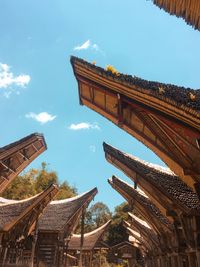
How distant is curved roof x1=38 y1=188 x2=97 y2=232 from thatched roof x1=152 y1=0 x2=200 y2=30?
1772cm

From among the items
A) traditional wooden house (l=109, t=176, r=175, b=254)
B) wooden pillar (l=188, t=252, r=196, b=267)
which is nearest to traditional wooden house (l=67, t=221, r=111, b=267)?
traditional wooden house (l=109, t=176, r=175, b=254)

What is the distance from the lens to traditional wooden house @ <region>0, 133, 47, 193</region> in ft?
29.1

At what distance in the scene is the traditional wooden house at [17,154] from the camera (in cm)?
886

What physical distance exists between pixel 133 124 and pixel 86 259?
30154 mm

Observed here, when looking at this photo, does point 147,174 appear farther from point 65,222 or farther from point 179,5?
point 65,222

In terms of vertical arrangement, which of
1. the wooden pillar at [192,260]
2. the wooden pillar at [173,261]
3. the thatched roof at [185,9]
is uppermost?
the thatched roof at [185,9]

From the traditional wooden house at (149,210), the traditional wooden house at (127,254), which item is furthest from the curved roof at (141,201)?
the traditional wooden house at (127,254)

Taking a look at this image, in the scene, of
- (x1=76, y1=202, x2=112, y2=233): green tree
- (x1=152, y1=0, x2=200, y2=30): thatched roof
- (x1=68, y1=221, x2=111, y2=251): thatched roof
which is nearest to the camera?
(x1=152, y1=0, x2=200, y2=30): thatched roof

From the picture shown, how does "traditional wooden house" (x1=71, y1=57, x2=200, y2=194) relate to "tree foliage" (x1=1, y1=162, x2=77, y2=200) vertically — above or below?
below

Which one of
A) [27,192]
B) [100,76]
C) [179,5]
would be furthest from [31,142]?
[27,192]

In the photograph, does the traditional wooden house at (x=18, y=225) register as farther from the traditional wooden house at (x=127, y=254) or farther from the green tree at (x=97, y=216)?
the green tree at (x=97, y=216)

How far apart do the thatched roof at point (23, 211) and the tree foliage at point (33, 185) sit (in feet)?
90.8

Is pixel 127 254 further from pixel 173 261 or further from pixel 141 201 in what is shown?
pixel 141 201

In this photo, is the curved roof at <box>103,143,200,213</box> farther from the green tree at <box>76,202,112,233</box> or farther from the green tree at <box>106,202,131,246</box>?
the green tree at <box>76,202,112,233</box>
